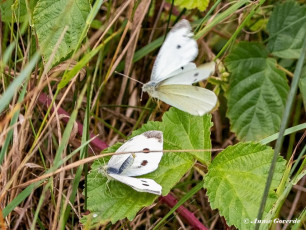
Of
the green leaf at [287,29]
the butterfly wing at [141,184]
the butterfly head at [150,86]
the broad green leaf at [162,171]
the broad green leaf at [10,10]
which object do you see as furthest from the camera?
the green leaf at [287,29]

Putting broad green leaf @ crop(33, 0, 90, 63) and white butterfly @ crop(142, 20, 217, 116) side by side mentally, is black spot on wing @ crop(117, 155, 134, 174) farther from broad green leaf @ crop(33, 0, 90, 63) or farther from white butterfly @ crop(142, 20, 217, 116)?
broad green leaf @ crop(33, 0, 90, 63)

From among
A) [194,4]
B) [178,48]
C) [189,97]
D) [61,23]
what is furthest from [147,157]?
[194,4]

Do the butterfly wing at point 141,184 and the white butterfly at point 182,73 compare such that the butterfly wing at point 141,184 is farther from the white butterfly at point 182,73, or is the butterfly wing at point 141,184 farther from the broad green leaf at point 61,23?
the broad green leaf at point 61,23

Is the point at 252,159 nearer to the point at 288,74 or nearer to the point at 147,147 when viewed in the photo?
the point at 147,147

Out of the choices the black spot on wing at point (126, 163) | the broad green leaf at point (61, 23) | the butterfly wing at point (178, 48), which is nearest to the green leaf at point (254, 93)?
the butterfly wing at point (178, 48)

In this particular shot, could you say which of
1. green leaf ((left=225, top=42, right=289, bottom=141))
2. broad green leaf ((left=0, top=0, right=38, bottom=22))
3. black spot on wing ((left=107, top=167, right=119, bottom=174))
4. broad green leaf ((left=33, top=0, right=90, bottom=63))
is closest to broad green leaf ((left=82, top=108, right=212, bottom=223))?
Answer: black spot on wing ((left=107, top=167, right=119, bottom=174))

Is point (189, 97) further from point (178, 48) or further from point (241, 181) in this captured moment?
point (241, 181)

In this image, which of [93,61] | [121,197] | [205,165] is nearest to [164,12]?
[93,61]
